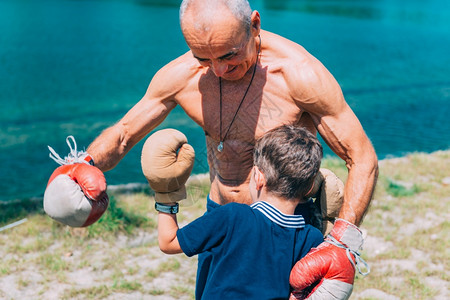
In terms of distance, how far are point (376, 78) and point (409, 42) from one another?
5.59m

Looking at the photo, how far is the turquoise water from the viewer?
28.4 ft

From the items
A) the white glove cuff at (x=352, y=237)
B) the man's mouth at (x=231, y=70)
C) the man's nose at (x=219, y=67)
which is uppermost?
the man's nose at (x=219, y=67)

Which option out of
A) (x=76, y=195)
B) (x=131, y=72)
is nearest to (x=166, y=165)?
(x=76, y=195)

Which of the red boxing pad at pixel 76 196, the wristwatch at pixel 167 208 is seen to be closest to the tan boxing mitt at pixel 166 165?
the wristwatch at pixel 167 208

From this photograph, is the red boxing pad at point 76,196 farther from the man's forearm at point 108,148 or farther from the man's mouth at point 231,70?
the man's mouth at point 231,70

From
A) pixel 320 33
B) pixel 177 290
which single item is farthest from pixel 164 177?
pixel 320 33

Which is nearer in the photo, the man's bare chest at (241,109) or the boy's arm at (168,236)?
the boy's arm at (168,236)

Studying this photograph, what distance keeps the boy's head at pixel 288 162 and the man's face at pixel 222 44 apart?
35 centimetres

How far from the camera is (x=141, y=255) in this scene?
169 inches

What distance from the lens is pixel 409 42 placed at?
1881cm

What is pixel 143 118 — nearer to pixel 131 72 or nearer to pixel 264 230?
pixel 264 230

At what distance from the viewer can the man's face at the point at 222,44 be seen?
6.18 ft

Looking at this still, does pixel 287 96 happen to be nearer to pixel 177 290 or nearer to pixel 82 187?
pixel 82 187

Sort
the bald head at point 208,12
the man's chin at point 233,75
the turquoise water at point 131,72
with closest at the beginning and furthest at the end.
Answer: the bald head at point 208,12 → the man's chin at point 233,75 → the turquoise water at point 131,72
